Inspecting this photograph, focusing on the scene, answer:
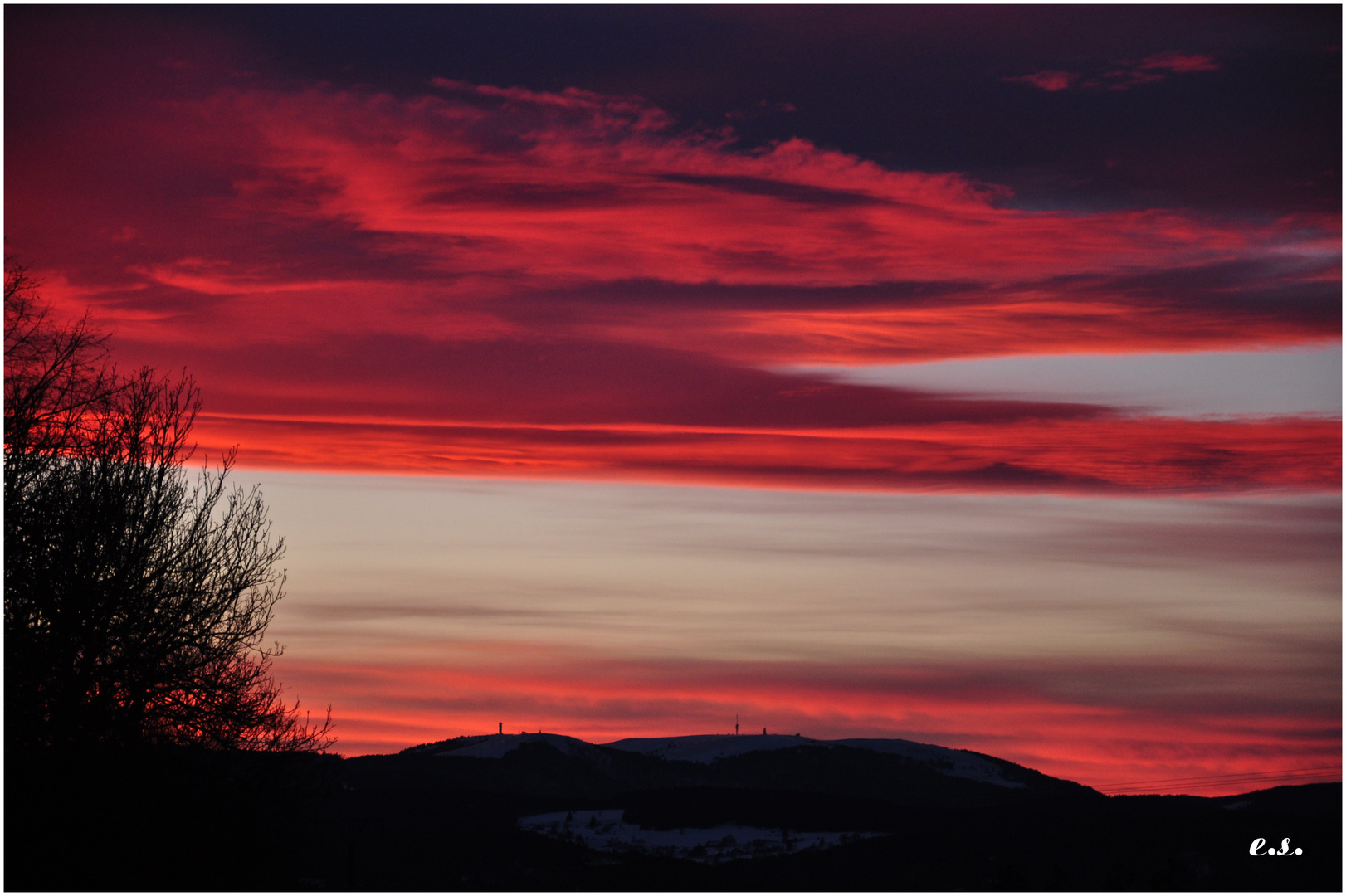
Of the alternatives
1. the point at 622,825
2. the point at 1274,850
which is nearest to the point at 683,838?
the point at 622,825

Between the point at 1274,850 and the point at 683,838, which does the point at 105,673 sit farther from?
the point at 683,838

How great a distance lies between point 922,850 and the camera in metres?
74.2

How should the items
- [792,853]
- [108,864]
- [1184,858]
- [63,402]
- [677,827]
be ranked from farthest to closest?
[677,827] < [792,853] < [1184,858] < [63,402] < [108,864]

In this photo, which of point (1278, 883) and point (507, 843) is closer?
point (1278, 883)

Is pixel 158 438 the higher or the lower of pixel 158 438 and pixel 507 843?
the higher

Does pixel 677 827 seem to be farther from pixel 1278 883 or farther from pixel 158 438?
pixel 158 438

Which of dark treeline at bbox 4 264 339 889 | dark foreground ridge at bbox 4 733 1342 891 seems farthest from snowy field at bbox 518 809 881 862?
dark treeline at bbox 4 264 339 889

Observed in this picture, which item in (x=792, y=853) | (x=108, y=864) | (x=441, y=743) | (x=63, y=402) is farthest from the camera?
(x=441, y=743)

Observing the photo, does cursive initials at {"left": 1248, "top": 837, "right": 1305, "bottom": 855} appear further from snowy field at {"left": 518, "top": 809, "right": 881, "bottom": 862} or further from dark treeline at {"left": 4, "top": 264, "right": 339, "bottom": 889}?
dark treeline at {"left": 4, "top": 264, "right": 339, "bottom": 889}

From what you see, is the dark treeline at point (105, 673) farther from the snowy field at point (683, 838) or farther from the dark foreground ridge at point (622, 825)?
the snowy field at point (683, 838)

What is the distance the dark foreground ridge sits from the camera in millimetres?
20844

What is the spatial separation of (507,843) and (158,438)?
63.6 m

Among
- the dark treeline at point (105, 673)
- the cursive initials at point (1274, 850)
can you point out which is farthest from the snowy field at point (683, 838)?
the dark treeline at point (105, 673)

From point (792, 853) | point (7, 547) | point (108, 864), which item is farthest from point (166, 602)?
point (792, 853)
